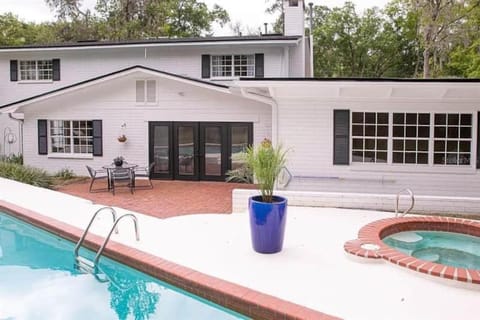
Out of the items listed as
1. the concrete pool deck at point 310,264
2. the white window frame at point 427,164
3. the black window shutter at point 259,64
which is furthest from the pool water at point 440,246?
the black window shutter at point 259,64

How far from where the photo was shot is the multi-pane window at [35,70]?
1772 cm

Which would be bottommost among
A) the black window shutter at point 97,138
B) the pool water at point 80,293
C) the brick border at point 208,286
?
the pool water at point 80,293

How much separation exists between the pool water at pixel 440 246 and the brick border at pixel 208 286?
2940 mm

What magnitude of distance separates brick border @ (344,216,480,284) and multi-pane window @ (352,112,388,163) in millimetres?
3625

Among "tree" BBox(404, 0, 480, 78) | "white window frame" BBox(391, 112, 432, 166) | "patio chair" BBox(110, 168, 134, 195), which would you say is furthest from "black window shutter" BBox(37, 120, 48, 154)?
"tree" BBox(404, 0, 480, 78)

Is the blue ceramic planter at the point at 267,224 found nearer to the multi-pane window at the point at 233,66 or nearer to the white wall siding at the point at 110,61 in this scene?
the white wall siding at the point at 110,61

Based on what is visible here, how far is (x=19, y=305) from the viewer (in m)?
5.46

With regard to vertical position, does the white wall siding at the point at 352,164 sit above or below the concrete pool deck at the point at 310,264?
above

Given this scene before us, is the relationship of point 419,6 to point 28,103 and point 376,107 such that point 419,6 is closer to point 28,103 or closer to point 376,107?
point 376,107

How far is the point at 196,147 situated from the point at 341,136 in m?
Result: 4.60

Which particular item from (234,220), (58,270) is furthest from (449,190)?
(58,270)

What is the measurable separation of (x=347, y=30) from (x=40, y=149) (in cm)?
2264

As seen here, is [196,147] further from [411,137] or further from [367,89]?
[411,137]

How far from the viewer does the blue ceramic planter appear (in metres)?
5.87
